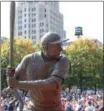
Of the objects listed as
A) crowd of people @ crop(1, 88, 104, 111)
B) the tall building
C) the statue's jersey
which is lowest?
crowd of people @ crop(1, 88, 104, 111)

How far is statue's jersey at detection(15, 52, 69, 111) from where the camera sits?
351 cm

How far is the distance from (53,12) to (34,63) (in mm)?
119137

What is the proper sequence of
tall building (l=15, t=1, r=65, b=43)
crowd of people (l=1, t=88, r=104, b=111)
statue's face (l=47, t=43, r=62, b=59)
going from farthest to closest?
tall building (l=15, t=1, r=65, b=43)
crowd of people (l=1, t=88, r=104, b=111)
statue's face (l=47, t=43, r=62, b=59)

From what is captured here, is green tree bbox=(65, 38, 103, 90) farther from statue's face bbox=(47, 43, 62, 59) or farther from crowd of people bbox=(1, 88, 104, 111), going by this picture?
statue's face bbox=(47, 43, 62, 59)

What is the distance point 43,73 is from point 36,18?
418ft

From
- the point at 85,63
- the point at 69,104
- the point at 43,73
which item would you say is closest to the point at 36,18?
the point at 85,63

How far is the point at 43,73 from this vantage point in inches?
140

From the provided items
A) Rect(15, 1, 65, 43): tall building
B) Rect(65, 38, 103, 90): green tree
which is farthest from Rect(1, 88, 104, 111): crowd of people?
Rect(15, 1, 65, 43): tall building

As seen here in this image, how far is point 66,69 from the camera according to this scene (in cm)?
360

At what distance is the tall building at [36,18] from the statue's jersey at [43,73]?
114181mm

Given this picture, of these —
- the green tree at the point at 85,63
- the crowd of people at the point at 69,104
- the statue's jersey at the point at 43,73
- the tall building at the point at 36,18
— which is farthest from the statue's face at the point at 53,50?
the tall building at the point at 36,18

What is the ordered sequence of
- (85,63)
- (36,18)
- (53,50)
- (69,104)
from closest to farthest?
(53,50)
(69,104)
(85,63)
(36,18)

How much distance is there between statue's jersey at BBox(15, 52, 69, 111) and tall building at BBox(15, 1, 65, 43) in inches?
4495

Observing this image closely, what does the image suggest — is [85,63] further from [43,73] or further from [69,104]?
[43,73]
